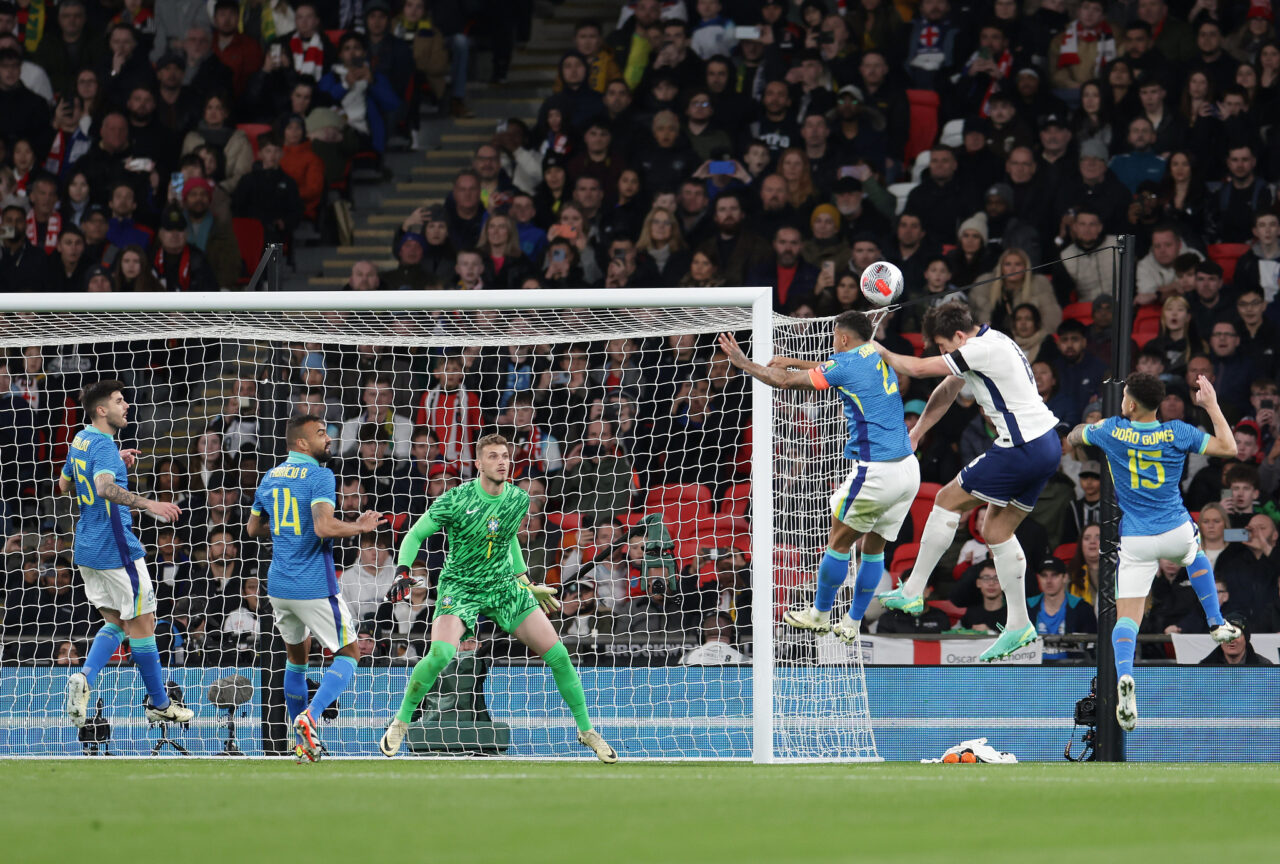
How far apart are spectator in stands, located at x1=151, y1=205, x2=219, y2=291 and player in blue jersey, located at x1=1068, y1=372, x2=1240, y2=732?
27.1 ft

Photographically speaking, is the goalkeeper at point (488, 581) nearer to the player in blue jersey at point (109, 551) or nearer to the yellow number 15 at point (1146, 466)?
the player in blue jersey at point (109, 551)

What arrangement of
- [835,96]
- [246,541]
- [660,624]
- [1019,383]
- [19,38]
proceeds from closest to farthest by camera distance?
1. [1019,383]
2. [660,624]
3. [246,541]
4. [835,96]
5. [19,38]

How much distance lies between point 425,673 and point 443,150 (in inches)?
347

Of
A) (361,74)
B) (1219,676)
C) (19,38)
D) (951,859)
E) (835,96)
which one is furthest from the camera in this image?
(19,38)

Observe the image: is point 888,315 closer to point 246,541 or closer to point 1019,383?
point 1019,383

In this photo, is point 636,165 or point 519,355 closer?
point 519,355

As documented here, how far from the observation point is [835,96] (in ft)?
47.2

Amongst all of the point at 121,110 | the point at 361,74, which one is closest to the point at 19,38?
the point at 121,110

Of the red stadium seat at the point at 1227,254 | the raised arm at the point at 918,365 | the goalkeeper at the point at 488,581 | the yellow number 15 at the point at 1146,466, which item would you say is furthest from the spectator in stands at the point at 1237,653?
the goalkeeper at the point at 488,581

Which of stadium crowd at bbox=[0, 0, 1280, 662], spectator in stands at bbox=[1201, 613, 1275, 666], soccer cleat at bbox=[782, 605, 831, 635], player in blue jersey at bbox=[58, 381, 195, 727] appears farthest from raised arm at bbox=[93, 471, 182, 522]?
spectator in stands at bbox=[1201, 613, 1275, 666]

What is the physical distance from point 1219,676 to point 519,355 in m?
5.59

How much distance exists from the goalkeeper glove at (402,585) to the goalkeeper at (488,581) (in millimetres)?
1214

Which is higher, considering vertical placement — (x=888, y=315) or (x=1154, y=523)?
(x=888, y=315)

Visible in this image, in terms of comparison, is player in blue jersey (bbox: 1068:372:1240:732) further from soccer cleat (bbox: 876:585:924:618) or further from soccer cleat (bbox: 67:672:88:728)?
soccer cleat (bbox: 67:672:88:728)
